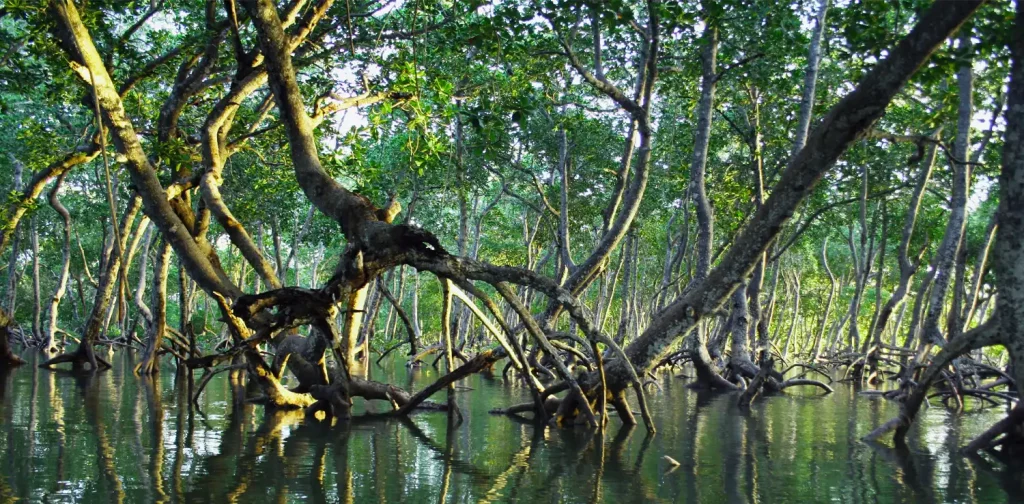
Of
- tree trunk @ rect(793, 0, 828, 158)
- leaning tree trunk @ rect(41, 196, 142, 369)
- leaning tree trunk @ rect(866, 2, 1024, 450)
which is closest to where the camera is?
leaning tree trunk @ rect(866, 2, 1024, 450)

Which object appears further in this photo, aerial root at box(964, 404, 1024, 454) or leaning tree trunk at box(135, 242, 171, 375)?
leaning tree trunk at box(135, 242, 171, 375)

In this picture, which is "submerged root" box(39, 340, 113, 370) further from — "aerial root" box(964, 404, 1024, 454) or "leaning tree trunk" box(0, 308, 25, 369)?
"aerial root" box(964, 404, 1024, 454)

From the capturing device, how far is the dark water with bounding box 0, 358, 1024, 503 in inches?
249

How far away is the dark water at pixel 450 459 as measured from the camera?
6328mm

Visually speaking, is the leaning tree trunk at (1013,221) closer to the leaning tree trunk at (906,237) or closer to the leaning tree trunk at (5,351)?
the leaning tree trunk at (906,237)

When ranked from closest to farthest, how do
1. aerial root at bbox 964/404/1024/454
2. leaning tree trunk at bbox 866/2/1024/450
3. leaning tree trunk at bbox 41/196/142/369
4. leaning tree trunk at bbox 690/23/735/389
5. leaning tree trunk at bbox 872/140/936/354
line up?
leaning tree trunk at bbox 866/2/1024/450 < aerial root at bbox 964/404/1024/454 < leaning tree trunk at bbox 690/23/735/389 < leaning tree trunk at bbox 41/196/142/369 < leaning tree trunk at bbox 872/140/936/354

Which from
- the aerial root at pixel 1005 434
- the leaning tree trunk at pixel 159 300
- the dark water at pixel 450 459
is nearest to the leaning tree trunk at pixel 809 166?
the dark water at pixel 450 459

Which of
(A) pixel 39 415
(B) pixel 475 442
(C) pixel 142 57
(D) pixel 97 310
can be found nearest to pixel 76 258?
(D) pixel 97 310

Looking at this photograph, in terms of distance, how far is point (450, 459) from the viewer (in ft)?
25.7

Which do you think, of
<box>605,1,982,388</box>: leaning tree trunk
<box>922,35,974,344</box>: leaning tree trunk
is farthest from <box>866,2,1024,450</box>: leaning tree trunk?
<box>922,35,974,344</box>: leaning tree trunk

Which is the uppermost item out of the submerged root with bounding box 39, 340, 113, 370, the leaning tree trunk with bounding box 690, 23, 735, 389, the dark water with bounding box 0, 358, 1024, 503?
the leaning tree trunk with bounding box 690, 23, 735, 389

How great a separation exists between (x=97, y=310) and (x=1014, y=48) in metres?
14.9

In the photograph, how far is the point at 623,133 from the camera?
25594mm

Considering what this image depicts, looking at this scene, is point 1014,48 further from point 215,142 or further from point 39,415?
point 39,415
